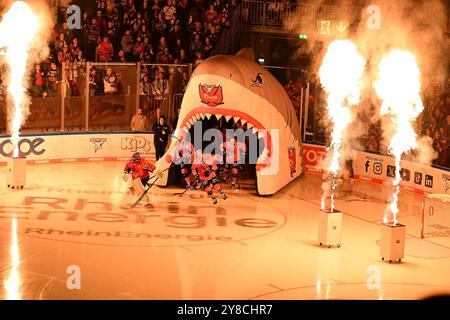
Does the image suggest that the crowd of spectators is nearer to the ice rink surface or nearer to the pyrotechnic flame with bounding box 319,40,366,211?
the ice rink surface

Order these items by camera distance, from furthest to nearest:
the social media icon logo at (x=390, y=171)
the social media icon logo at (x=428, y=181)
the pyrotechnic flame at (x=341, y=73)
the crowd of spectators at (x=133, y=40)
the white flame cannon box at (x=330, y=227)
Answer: the crowd of spectators at (x=133, y=40), the social media icon logo at (x=390, y=171), the social media icon logo at (x=428, y=181), the pyrotechnic flame at (x=341, y=73), the white flame cannon box at (x=330, y=227)

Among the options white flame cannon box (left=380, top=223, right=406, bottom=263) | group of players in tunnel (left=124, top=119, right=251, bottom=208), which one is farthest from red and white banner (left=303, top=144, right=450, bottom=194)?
white flame cannon box (left=380, top=223, right=406, bottom=263)

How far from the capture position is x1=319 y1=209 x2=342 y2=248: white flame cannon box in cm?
1534

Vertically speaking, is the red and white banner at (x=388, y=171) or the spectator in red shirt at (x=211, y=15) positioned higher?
the spectator in red shirt at (x=211, y=15)

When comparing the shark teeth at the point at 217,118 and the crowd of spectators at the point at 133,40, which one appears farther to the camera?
the crowd of spectators at the point at 133,40

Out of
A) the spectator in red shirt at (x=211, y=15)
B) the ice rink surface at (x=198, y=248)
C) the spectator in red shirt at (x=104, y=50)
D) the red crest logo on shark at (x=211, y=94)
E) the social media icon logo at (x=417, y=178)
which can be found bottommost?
the ice rink surface at (x=198, y=248)

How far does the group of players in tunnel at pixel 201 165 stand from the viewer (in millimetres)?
18703

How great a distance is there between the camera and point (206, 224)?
56.6 feet

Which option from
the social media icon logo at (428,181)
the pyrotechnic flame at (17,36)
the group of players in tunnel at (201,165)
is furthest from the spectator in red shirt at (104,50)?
the social media icon logo at (428,181)

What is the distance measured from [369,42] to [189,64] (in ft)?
20.1

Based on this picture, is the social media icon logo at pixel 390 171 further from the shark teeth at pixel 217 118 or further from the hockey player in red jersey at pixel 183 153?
the hockey player in red jersey at pixel 183 153

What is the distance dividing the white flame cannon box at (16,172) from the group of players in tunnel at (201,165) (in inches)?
112

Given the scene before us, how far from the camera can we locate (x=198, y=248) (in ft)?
49.4
